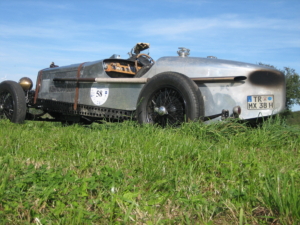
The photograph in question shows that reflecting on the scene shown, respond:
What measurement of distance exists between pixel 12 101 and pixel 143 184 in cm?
538

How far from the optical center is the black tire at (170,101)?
4.45 meters

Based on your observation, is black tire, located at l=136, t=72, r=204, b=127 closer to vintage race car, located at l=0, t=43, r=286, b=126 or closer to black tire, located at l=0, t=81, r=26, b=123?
vintage race car, located at l=0, t=43, r=286, b=126

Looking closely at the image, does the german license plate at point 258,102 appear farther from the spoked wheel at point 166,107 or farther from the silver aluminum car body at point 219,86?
the spoked wheel at point 166,107

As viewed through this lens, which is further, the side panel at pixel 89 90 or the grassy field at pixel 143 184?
the side panel at pixel 89 90

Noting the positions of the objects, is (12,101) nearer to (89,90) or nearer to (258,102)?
(89,90)

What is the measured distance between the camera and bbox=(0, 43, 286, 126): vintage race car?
180 inches

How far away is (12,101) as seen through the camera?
22.3 feet

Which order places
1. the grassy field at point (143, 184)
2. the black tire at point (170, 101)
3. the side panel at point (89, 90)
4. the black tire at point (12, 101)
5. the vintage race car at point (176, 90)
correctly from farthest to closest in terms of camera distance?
the black tire at point (12, 101), the side panel at point (89, 90), the vintage race car at point (176, 90), the black tire at point (170, 101), the grassy field at point (143, 184)

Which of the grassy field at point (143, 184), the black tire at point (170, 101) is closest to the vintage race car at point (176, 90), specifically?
the black tire at point (170, 101)

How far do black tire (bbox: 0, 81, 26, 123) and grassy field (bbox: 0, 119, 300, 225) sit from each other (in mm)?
3214

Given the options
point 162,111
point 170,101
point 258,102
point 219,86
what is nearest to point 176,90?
point 170,101

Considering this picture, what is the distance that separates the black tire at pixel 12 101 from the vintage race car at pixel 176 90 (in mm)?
55

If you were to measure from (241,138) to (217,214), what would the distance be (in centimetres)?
216

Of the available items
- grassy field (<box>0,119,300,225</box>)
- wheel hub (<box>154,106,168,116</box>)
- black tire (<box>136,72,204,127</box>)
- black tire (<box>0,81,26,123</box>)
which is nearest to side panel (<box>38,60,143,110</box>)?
black tire (<box>136,72,204,127</box>)
